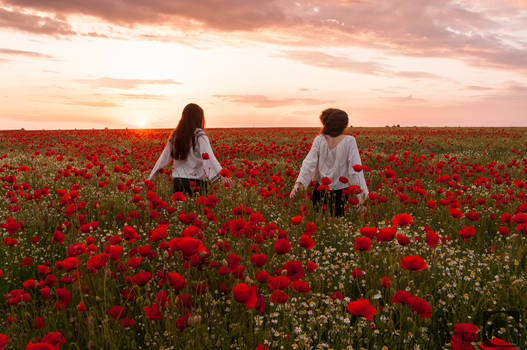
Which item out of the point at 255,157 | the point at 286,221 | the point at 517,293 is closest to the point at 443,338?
the point at 517,293

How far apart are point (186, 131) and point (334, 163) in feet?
9.67

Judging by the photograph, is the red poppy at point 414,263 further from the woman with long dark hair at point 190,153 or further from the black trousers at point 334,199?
the woman with long dark hair at point 190,153

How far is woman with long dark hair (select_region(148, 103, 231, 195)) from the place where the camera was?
688 cm

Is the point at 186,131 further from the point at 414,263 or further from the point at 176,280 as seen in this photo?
the point at 414,263

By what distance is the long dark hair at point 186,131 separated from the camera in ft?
22.9

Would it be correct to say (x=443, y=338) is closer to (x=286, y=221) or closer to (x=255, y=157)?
(x=286, y=221)

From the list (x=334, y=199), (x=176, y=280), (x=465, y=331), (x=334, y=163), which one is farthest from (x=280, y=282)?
(x=334, y=199)

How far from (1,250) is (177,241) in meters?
3.39

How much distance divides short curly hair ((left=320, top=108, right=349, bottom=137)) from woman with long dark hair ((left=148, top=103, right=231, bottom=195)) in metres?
2.21

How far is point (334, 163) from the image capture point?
6359 millimetres

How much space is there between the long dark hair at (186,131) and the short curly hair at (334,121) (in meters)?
2.53

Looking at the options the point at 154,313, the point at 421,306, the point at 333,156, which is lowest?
the point at 154,313

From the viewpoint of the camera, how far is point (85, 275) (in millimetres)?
3254

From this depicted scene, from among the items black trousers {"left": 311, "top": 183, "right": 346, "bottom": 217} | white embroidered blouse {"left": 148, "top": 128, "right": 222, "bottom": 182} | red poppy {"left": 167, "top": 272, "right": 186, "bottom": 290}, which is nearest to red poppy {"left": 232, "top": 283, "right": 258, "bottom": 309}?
red poppy {"left": 167, "top": 272, "right": 186, "bottom": 290}
